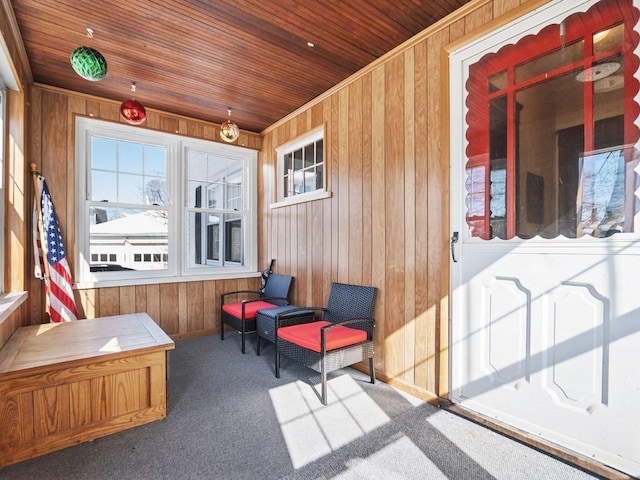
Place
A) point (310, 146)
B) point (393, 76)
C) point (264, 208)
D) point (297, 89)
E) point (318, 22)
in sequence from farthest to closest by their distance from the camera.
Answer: point (264, 208), point (310, 146), point (297, 89), point (393, 76), point (318, 22)

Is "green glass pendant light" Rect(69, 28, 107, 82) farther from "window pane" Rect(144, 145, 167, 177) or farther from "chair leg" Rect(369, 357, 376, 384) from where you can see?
"chair leg" Rect(369, 357, 376, 384)

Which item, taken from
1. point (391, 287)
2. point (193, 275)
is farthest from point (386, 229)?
point (193, 275)

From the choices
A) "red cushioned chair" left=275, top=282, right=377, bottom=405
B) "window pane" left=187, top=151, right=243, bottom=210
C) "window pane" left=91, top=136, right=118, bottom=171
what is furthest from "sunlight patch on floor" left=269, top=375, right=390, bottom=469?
"window pane" left=91, top=136, right=118, bottom=171

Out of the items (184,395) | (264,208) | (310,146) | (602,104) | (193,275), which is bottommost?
(184,395)

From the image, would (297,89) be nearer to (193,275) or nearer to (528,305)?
(193,275)

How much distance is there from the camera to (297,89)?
345 centimetres

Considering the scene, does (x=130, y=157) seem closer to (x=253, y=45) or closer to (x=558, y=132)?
(x=253, y=45)

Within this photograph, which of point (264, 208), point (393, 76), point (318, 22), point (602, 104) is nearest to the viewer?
point (602, 104)

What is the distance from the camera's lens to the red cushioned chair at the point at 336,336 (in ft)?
8.19

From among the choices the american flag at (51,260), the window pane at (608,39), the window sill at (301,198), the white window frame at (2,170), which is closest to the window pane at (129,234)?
the american flag at (51,260)

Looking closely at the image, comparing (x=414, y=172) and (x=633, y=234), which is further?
(x=414, y=172)

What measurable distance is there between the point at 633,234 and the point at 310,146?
304 centimetres

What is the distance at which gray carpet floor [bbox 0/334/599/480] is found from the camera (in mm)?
1688

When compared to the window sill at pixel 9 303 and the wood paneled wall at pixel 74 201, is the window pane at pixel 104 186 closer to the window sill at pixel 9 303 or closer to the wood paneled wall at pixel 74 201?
the wood paneled wall at pixel 74 201
